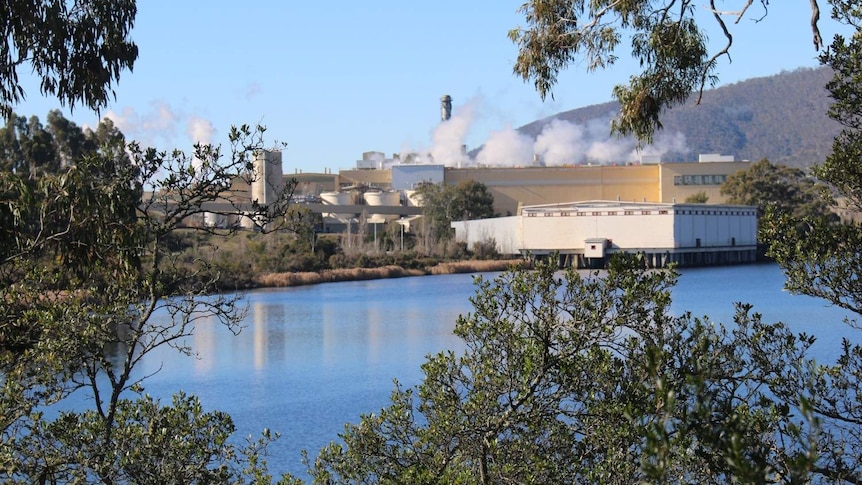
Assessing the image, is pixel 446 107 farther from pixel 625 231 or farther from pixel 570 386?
pixel 570 386

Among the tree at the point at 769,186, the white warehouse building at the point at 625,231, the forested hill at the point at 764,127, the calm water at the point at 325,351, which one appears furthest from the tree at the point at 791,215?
the forested hill at the point at 764,127

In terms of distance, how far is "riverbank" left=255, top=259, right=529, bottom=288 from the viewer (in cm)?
4056

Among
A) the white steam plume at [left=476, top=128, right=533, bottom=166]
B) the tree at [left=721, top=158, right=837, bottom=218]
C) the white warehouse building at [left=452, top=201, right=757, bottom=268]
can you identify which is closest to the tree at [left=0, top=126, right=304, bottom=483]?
the white warehouse building at [left=452, top=201, right=757, bottom=268]

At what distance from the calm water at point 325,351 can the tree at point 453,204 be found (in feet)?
68.8

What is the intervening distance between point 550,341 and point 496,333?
0.28m

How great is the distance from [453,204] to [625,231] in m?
11.7

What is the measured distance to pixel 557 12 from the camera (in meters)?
8.55

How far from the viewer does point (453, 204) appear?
58906 mm

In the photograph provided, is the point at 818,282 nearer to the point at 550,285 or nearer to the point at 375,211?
the point at 550,285

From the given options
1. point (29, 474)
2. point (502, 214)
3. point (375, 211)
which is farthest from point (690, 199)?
point (29, 474)

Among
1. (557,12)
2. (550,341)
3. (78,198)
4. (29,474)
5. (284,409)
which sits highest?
(557,12)

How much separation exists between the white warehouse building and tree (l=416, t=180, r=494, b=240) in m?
1.42

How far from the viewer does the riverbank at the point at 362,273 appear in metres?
40.6

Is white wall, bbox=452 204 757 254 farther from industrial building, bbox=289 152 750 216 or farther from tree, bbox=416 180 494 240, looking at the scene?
industrial building, bbox=289 152 750 216
